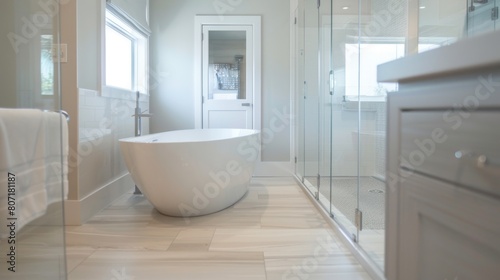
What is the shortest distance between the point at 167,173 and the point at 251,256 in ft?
2.74

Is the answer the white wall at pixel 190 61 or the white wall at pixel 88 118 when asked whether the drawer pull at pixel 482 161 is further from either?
the white wall at pixel 190 61

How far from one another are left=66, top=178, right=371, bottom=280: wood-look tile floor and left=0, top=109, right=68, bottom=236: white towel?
39 cm

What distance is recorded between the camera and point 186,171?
211 centimetres

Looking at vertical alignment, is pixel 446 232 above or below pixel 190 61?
below

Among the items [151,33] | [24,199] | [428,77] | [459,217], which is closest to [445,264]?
[459,217]

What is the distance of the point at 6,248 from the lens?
136 centimetres

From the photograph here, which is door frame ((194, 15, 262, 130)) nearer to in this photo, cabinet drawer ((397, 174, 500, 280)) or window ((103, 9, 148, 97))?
window ((103, 9, 148, 97))

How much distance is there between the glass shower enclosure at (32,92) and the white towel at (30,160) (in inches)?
0.4

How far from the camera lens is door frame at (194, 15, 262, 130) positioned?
12.8ft

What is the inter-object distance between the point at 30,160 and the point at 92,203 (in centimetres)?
102

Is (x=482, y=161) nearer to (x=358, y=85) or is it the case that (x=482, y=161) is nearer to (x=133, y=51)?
(x=358, y=85)

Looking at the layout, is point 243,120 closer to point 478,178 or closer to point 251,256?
point 251,256

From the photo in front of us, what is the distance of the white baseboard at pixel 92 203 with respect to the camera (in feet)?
7.05

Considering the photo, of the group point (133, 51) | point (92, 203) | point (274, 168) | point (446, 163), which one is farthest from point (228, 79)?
point (446, 163)
